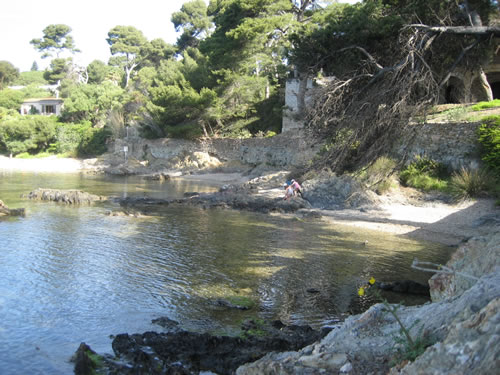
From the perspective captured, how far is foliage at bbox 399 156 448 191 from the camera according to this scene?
67.5 ft

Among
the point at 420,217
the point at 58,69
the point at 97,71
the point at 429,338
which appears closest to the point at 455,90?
the point at 420,217

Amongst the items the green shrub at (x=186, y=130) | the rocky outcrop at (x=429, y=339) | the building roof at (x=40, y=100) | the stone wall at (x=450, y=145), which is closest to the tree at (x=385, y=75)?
the rocky outcrop at (x=429, y=339)

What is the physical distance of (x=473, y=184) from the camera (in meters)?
18.6

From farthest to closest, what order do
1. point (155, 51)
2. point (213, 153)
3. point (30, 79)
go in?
→ point (30, 79) → point (155, 51) → point (213, 153)

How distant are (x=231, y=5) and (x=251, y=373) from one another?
123ft

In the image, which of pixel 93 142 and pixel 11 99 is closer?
pixel 93 142

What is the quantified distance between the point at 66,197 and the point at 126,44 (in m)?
70.8

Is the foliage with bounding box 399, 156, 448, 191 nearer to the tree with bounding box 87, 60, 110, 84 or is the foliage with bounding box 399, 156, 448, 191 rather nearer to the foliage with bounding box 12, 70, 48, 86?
the tree with bounding box 87, 60, 110, 84

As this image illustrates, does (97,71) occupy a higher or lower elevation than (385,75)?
higher

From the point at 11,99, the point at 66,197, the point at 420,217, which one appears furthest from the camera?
the point at 11,99

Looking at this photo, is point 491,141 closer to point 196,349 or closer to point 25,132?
point 196,349

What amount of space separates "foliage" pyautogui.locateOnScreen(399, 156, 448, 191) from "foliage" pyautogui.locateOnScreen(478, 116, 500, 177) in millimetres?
2025

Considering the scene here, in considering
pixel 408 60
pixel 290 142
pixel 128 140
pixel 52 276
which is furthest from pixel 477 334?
pixel 128 140

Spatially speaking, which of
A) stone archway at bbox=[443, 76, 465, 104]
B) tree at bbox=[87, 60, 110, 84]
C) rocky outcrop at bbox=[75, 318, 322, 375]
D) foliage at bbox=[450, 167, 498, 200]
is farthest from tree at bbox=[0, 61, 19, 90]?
rocky outcrop at bbox=[75, 318, 322, 375]
